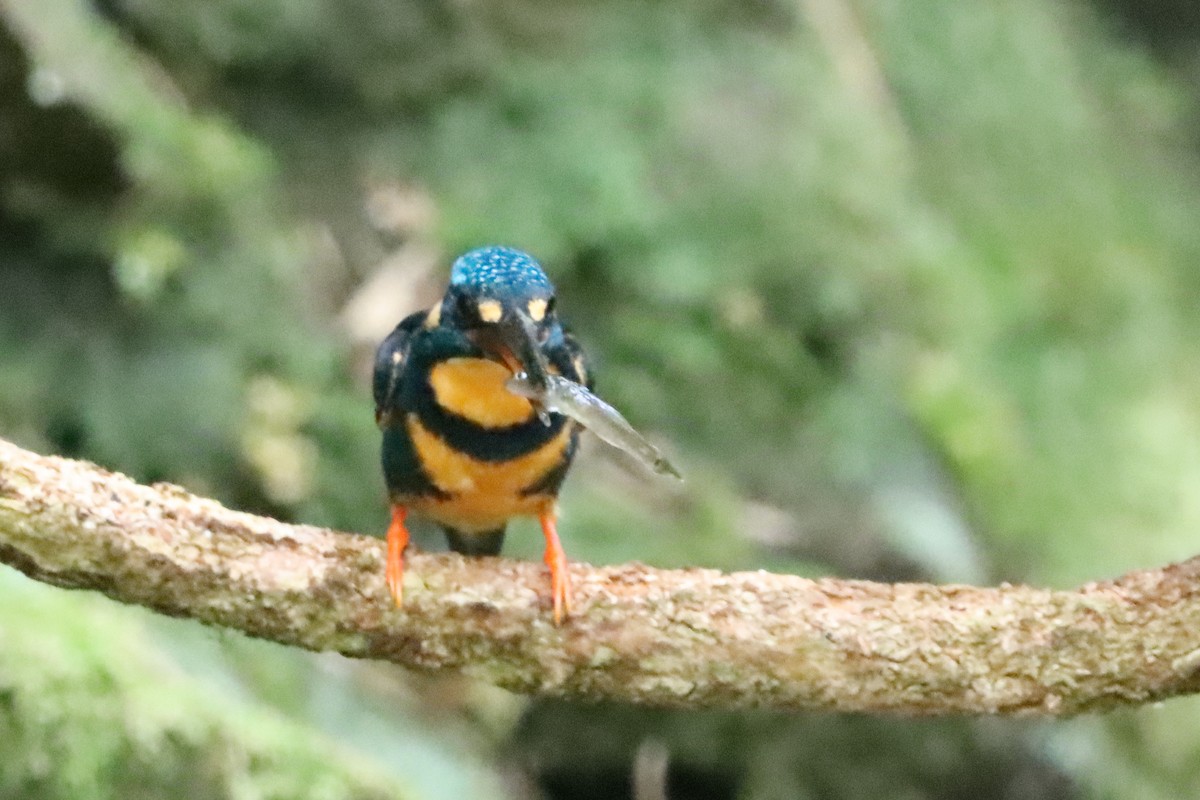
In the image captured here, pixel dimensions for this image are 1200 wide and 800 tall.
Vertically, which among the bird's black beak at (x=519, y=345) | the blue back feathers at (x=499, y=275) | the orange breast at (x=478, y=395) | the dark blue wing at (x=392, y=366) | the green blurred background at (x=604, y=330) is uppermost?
the green blurred background at (x=604, y=330)

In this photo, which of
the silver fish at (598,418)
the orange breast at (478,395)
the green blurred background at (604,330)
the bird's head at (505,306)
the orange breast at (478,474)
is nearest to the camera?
the silver fish at (598,418)

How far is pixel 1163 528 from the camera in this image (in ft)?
17.8

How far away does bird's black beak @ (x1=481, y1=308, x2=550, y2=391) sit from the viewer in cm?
179

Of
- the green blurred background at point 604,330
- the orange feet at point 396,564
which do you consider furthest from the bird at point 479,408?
the green blurred background at point 604,330

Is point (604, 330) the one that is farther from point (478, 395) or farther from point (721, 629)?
point (721, 629)

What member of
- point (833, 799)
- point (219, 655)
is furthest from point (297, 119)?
point (833, 799)

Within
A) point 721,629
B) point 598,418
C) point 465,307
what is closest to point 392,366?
point 465,307

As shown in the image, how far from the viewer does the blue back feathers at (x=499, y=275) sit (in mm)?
1862

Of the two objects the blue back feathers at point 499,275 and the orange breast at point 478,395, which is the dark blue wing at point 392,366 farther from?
the blue back feathers at point 499,275

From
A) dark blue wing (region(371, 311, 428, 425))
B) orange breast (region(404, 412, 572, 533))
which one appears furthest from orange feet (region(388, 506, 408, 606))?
dark blue wing (region(371, 311, 428, 425))

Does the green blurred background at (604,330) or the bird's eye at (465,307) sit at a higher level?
the green blurred background at (604,330)

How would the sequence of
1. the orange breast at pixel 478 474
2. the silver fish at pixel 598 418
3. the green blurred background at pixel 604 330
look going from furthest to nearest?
the green blurred background at pixel 604 330, the orange breast at pixel 478 474, the silver fish at pixel 598 418

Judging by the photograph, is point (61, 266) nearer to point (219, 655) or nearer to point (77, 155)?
point (77, 155)

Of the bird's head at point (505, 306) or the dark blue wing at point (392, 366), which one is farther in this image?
the dark blue wing at point (392, 366)
